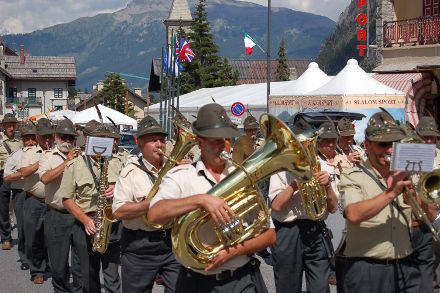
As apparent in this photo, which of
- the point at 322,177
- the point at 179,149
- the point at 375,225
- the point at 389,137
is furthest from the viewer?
the point at 179,149

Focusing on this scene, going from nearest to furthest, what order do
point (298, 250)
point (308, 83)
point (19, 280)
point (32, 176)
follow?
point (298, 250) < point (19, 280) < point (32, 176) < point (308, 83)

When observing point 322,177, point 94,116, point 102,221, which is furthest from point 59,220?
point 94,116

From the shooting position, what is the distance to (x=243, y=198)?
4.07 meters

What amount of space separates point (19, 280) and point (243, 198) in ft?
20.4

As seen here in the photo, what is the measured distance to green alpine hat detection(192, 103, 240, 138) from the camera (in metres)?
4.24

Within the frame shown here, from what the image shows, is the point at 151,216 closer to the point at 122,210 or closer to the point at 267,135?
the point at 267,135

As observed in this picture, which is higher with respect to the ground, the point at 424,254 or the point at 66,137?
the point at 66,137

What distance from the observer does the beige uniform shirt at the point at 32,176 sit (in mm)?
9531

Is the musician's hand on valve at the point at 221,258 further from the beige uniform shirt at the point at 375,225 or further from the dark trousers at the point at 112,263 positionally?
the dark trousers at the point at 112,263

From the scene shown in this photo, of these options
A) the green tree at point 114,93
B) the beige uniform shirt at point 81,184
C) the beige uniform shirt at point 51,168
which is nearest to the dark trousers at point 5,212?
the beige uniform shirt at point 51,168

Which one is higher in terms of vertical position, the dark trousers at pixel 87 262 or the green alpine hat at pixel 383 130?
the green alpine hat at pixel 383 130

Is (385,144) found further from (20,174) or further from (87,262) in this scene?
(20,174)

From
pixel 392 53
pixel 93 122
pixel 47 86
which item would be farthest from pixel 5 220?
pixel 47 86

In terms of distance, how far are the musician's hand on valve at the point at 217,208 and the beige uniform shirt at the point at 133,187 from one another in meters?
1.92
